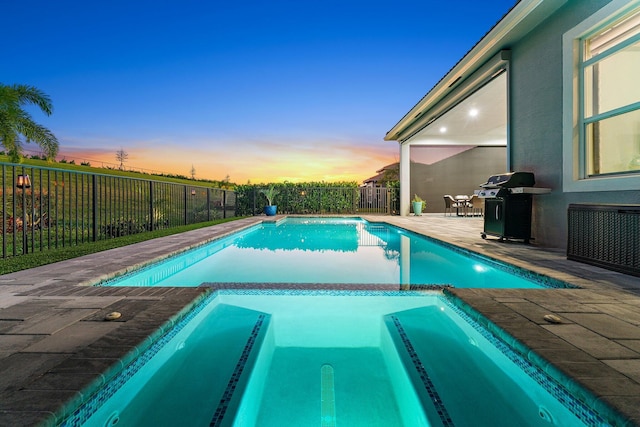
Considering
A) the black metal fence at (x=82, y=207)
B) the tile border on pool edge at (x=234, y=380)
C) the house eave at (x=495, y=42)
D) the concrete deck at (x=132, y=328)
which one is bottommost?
the tile border on pool edge at (x=234, y=380)

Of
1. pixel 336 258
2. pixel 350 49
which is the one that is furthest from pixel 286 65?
pixel 336 258

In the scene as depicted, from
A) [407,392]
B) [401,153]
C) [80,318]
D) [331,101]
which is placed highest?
→ [331,101]

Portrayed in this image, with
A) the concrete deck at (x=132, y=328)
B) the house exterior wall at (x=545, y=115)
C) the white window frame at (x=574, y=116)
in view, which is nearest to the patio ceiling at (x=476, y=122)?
the house exterior wall at (x=545, y=115)

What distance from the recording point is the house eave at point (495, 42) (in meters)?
4.82

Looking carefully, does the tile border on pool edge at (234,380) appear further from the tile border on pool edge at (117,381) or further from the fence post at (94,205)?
the fence post at (94,205)

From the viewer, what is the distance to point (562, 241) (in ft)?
16.6

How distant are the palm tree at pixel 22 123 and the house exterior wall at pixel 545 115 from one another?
11.7 metres

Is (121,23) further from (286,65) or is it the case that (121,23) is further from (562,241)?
(562,241)

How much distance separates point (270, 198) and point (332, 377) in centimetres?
1440

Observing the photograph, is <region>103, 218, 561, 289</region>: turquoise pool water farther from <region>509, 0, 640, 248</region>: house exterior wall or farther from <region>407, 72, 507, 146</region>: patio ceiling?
<region>407, 72, 507, 146</region>: patio ceiling

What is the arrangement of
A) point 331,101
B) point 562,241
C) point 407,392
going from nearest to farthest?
1. point 407,392
2. point 562,241
3. point 331,101

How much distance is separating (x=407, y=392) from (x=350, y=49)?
1464cm

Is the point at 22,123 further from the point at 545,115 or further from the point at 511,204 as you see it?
the point at 545,115

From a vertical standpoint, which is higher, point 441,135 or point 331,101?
point 331,101
